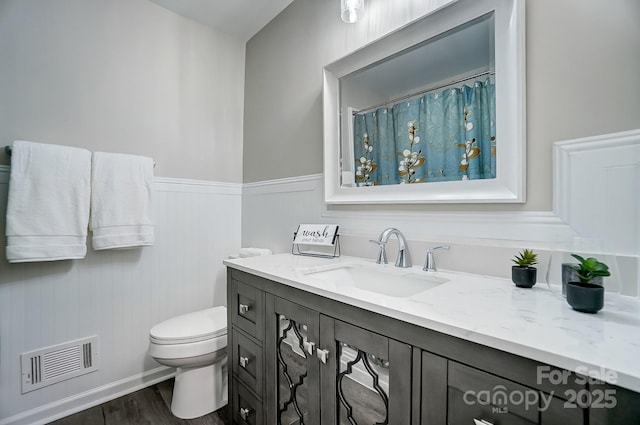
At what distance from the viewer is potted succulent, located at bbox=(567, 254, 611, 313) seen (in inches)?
25.4

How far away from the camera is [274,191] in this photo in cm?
201

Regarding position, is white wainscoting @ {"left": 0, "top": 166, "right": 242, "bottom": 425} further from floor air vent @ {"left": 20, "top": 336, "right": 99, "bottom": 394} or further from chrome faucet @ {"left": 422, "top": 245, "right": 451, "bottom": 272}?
chrome faucet @ {"left": 422, "top": 245, "right": 451, "bottom": 272}

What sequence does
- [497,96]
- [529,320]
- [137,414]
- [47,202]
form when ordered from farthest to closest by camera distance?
[137,414] → [47,202] → [497,96] → [529,320]

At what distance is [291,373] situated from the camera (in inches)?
40.9

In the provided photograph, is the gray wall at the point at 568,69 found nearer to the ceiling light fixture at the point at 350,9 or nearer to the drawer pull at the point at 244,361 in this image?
the ceiling light fixture at the point at 350,9

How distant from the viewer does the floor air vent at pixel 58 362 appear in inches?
57.7

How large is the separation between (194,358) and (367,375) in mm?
1064

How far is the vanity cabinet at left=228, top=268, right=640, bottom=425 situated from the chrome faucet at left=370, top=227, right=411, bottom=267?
17.7 inches

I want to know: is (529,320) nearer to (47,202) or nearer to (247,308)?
(247,308)

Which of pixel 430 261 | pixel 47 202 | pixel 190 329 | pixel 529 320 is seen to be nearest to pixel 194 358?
pixel 190 329

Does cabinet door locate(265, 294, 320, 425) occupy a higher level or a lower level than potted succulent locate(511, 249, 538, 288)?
lower

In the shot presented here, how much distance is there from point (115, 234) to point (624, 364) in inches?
80.3

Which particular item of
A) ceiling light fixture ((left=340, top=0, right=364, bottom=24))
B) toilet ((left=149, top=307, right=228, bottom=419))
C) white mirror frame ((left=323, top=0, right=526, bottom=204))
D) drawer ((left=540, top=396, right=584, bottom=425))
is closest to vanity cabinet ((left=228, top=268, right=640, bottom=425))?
drawer ((left=540, top=396, right=584, bottom=425))

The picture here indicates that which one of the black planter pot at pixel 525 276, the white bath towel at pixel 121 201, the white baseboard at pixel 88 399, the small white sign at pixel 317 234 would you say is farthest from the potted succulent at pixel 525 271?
the white baseboard at pixel 88 399
